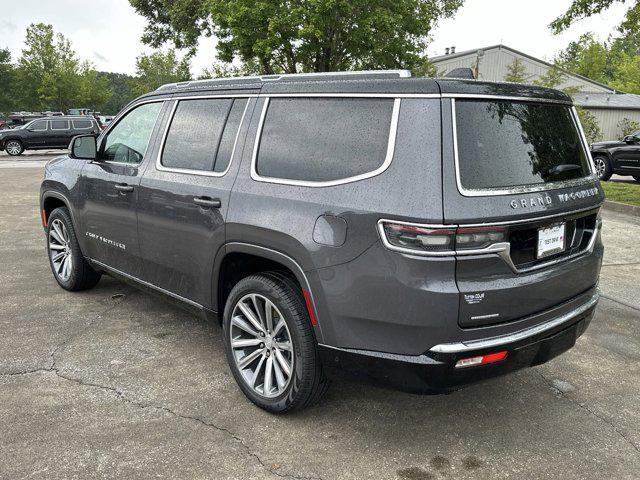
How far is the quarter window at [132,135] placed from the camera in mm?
4168

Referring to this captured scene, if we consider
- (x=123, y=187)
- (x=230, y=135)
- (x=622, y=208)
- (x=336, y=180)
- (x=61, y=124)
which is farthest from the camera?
(x=61, y=124)

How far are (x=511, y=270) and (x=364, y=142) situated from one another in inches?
35.7

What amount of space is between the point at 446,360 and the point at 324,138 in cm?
125

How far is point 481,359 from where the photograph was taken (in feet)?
8.43

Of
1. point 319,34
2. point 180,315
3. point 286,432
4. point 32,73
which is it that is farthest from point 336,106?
point 32,73

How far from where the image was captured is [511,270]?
8.48 feet

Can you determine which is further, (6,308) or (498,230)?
(6,308)

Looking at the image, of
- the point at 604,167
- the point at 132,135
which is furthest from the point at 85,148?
the point at 604,167

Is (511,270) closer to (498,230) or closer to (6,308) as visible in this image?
(498,230)

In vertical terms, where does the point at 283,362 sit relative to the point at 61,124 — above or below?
below

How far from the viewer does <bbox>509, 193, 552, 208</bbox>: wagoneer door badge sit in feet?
8.48

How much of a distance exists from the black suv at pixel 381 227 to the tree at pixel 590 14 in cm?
950

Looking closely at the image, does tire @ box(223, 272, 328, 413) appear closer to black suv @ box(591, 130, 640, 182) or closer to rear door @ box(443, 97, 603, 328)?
rear door @ box(443, 97, 603, 328)

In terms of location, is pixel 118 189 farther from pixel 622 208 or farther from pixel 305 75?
pixel 622 208
